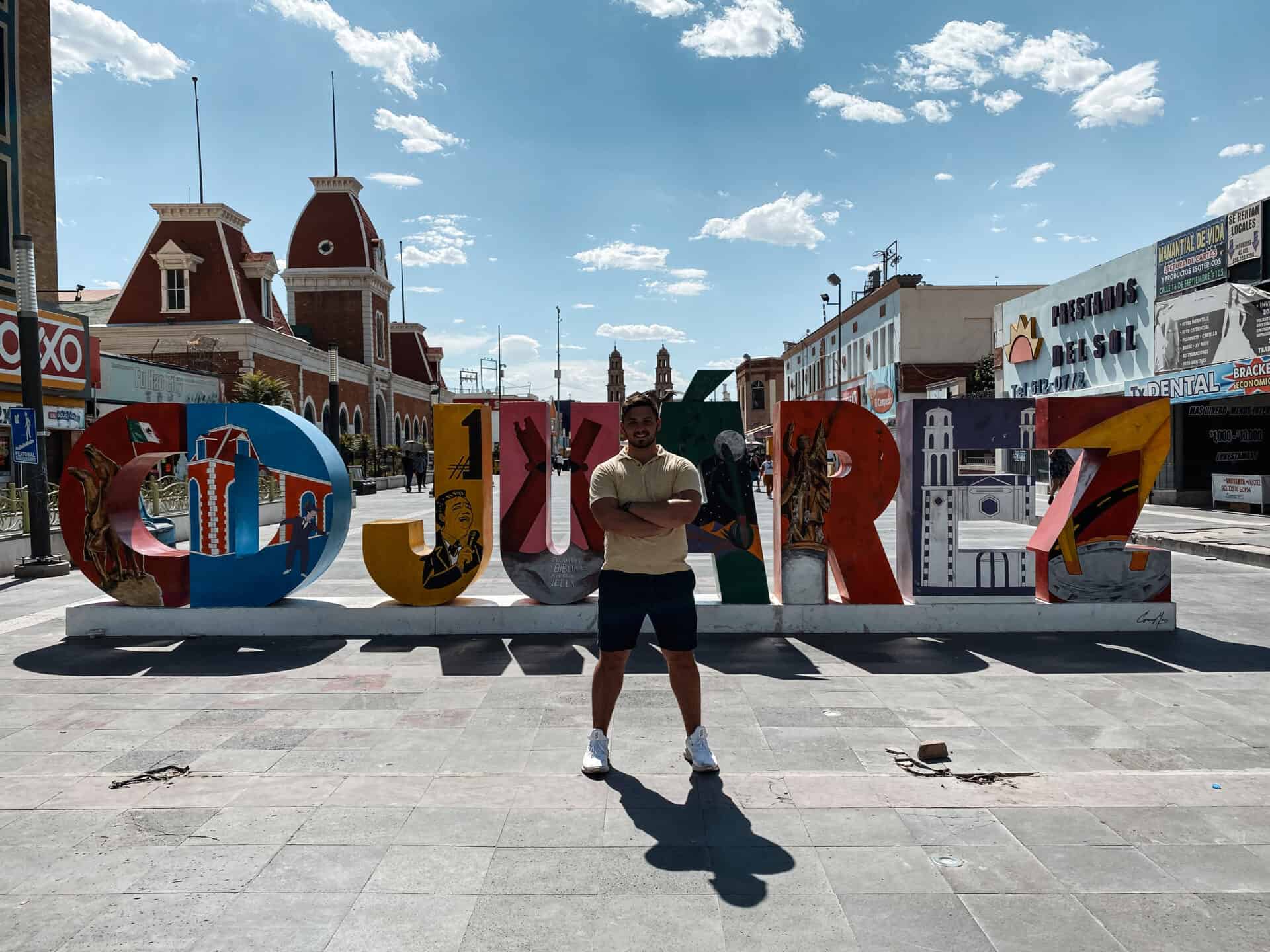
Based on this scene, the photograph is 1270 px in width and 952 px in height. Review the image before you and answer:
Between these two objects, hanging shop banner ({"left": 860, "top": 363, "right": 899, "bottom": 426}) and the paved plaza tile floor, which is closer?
the paved plaza tile floor

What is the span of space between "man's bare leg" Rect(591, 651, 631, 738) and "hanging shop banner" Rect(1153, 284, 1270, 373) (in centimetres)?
1949

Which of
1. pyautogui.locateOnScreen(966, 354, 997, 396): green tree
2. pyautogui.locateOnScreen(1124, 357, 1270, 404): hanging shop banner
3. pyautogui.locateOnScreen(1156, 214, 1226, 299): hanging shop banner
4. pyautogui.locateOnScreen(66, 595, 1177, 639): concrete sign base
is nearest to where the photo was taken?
pyautogui.locateOnScreen(66, 595, 1177, 639): concrete sign base

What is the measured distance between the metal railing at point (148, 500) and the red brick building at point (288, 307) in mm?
12488

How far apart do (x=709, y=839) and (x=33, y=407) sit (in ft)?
37.9

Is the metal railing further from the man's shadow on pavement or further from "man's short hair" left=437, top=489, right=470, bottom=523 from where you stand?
the man's shadow on pavement

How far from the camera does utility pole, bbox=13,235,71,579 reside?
10859 millimetres

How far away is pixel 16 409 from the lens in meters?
11.1

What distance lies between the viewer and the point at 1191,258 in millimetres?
20375

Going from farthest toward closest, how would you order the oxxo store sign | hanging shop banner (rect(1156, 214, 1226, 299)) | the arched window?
1. the arched window
2. the oxxo store sign
3. hanging shop banner (rect(1156, 214, 1226, 299))

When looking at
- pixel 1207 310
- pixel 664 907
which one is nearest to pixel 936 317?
pixel 1207 310

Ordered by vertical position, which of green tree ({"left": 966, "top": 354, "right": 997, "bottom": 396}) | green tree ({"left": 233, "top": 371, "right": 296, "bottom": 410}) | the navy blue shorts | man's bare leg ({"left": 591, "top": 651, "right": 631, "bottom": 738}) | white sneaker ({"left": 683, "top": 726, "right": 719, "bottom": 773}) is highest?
green tree ({"left": 966, "top": 354, "right": 997, "bottom": 396})

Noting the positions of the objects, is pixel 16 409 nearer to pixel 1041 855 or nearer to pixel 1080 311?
pixel 1041 855

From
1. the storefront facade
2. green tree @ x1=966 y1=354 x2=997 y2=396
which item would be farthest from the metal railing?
green tree @ x1=966 y1=354 x2=997 y2=396

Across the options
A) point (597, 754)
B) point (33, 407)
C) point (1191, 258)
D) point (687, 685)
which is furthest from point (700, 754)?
point (1191, 258)
